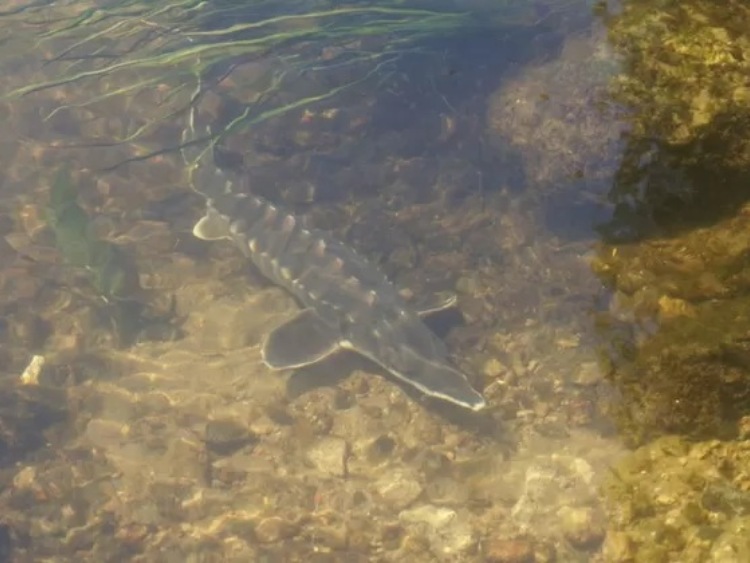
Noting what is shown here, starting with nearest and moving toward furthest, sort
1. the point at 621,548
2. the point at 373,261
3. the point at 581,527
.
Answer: the point at 621,548
the point at 581,527
the point at 373,261

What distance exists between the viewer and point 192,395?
20.8 feet

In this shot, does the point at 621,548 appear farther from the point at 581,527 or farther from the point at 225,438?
the point at 225,438

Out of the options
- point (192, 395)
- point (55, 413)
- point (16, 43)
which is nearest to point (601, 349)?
point (192, 395)

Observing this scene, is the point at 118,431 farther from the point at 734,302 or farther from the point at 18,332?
the point at 734,302

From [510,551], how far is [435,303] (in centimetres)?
235

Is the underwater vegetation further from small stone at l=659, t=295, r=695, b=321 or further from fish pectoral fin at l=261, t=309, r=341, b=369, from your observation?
fish pectoral fin at l=261, t=309, r=341, b=369

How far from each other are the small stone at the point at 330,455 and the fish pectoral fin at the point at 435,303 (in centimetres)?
138

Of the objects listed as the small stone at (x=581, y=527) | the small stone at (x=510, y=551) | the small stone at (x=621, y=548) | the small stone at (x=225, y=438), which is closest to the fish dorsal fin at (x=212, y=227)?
the small stone at (x=225, y=438)

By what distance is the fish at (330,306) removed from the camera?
5664mm

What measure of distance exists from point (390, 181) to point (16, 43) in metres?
7.45

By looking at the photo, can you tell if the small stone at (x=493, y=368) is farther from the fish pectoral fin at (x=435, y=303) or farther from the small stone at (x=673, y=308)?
the small stone at (x=673, y=308)

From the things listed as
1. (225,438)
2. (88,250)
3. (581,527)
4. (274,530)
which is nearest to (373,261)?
(225,438)

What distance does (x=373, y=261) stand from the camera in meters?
7.13

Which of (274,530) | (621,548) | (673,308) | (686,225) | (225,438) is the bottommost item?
(274,530)
